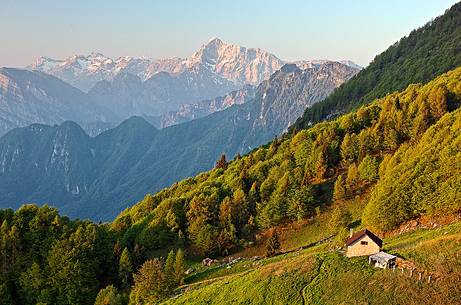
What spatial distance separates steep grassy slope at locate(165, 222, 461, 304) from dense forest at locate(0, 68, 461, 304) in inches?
555

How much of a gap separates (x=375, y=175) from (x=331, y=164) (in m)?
16.0

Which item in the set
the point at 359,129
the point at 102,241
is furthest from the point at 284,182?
the point at 102,241

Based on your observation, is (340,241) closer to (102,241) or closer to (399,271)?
(399,271)

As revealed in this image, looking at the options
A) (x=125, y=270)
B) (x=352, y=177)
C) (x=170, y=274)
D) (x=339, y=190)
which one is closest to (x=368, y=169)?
(x=352, y=177)

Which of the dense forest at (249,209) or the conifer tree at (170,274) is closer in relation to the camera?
the conifer tree at (170,274)

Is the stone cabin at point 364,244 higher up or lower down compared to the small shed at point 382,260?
higher up

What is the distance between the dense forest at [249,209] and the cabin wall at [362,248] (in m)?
23.9

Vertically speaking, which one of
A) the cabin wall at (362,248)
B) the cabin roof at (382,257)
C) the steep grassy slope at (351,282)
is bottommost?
the steep grassy slope at (351,282)

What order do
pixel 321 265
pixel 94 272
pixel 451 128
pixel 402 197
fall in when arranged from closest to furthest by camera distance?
pixel 321 265 → pixel 402 197 → pixel 451 128 → pixel 94 272

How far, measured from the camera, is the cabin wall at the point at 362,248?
5650cm

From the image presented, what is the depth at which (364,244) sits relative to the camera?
57.0 meters

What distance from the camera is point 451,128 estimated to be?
9188 cm

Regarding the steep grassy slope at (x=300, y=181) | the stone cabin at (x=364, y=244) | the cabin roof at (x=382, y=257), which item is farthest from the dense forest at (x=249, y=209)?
the cabin roof at (x=382, y=257)

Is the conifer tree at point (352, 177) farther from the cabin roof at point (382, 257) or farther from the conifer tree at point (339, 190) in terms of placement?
the cabin roof at point (382, 257)
